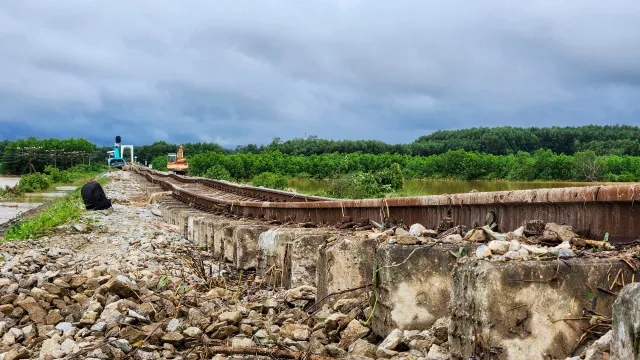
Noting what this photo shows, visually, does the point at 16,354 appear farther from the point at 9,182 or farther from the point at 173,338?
the point at 9,182

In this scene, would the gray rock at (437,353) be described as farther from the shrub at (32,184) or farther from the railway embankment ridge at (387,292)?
the shrub at (32,184)

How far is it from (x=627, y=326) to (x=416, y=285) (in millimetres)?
1769

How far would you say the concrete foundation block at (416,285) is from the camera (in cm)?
380

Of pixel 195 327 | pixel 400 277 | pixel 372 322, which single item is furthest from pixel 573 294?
pixel 195 327

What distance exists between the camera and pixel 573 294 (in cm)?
291

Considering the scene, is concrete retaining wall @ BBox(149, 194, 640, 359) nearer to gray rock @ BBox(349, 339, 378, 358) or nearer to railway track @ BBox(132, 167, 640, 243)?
gray rock @ BBox(349, 339, 378, 358)

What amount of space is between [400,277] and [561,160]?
43804mm

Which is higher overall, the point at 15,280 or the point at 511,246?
the point at 511,246

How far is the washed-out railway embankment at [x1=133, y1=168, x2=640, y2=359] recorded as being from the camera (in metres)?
2.88

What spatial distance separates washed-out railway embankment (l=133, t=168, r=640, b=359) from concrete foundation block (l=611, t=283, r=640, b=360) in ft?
2.03

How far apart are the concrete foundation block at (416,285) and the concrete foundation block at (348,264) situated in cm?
93

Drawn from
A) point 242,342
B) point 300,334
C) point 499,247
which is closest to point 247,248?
point 300,334

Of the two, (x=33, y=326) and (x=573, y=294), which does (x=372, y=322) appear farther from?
(x=33, y=326)

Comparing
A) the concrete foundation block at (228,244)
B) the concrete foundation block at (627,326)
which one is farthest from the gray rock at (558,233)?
the concrete foundation block at (228,244)
